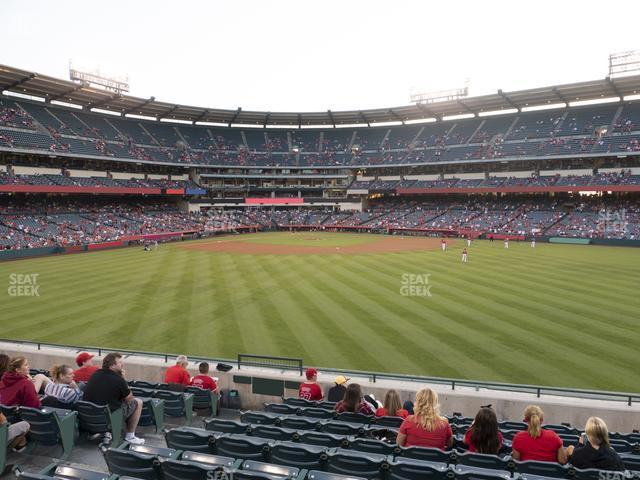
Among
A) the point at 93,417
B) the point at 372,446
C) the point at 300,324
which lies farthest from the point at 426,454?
the point at 300,324

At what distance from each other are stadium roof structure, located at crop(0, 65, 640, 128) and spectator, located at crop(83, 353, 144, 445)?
63909 mm

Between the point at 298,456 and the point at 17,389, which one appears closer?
the point at 298,456

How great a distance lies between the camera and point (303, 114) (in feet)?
301

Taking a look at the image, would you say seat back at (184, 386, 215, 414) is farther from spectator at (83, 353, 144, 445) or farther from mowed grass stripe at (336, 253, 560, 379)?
mowed grass stripe at (336, 253, 560, 379)

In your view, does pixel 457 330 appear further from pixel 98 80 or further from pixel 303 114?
pixel 303 114

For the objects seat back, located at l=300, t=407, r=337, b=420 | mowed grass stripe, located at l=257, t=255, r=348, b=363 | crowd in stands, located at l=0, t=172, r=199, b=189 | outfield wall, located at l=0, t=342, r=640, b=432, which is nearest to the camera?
seat back, located at l=300, t=407, r=337, b=420

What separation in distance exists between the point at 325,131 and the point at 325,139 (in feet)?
9.21

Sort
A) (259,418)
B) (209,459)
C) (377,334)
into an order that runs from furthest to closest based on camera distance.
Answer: (377,334)
(259,418)
(209,459)

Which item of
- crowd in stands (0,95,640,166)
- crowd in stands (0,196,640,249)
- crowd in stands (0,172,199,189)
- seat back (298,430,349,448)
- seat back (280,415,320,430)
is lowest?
seat back (280,415,320,430)

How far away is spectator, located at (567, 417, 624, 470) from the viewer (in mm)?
5309

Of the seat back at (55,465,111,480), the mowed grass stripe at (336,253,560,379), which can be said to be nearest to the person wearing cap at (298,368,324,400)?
the seat back at (55,465,111,480)

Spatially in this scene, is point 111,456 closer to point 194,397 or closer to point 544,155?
point 194,397

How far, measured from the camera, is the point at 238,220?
84.6 meters

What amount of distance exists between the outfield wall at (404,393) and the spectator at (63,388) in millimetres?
3454
